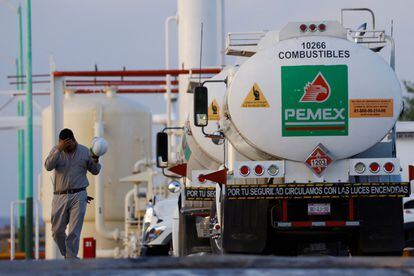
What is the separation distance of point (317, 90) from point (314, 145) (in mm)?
595

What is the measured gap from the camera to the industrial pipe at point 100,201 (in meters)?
35.2

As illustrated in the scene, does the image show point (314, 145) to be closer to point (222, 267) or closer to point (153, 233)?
point (222, 267)

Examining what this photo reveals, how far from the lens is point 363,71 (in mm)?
12609

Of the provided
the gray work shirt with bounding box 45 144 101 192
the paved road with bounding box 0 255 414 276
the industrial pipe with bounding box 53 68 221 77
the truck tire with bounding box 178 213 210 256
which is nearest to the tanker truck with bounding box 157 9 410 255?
the gray work shirt with bounding box 45 144 101 192

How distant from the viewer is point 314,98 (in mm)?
12570

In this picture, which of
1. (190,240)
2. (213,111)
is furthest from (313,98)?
(190,240)

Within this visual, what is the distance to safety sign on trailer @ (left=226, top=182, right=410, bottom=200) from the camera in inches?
504

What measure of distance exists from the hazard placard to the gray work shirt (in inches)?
141

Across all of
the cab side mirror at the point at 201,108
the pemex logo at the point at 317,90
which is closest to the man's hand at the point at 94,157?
the cab side mirror at the point at 201,108

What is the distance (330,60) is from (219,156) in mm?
4065

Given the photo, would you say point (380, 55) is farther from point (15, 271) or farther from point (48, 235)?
point (48, 235)

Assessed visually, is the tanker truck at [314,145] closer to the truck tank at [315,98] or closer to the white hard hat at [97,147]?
the truck tank at [315,98]

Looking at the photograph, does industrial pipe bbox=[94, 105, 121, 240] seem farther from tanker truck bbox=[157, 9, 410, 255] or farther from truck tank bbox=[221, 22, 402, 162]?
truck tank bbox=[221, 22, 402, 162]

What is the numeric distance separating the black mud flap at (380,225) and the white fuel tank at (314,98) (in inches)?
24.5
